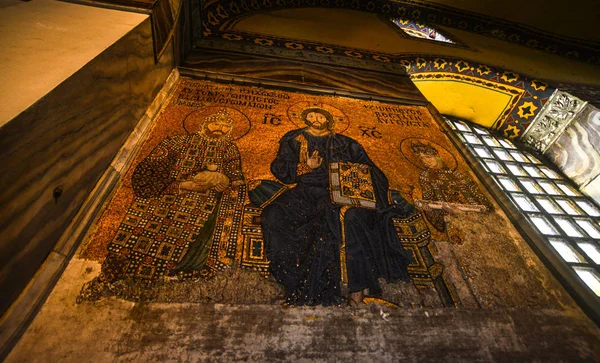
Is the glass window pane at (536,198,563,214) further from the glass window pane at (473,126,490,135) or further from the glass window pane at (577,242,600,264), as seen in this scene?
the glass window pane at (473,126,490,135)

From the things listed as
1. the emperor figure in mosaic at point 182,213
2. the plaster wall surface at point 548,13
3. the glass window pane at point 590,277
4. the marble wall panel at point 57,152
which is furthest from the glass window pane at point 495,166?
the plaster wall surface at point 548,13

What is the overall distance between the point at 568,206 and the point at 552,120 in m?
1.61

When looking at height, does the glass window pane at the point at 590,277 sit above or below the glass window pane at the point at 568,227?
below

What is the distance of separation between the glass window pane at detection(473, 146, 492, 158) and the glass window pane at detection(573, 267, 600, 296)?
2.11 metres

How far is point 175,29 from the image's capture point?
3197 millimetres

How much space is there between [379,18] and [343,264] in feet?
24.7

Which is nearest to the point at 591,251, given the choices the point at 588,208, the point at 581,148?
the point at 588,208

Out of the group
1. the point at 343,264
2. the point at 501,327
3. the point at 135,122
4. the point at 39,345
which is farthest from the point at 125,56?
the point at 501,327

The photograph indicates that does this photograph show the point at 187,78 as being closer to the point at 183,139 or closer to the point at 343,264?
the point at 183,139

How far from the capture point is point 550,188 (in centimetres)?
421

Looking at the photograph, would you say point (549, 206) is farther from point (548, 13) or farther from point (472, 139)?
point (548, 13)

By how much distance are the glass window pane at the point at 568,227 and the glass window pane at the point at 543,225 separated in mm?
188

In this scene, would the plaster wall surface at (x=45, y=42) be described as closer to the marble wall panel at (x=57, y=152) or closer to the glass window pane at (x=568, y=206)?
the marble wall panel at (x=57, y=152)

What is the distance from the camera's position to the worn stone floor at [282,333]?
4.18 feet
